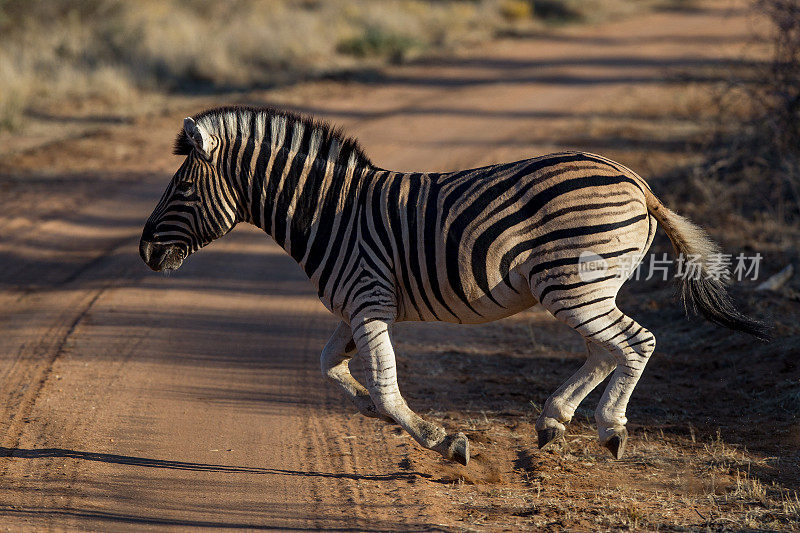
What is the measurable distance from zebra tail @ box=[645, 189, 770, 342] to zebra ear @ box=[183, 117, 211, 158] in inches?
104

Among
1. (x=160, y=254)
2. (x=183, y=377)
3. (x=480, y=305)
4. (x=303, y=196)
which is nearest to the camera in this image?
(x=480, y=305)

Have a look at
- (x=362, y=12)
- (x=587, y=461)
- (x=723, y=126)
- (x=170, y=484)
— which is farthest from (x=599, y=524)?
(x=362, y=12)

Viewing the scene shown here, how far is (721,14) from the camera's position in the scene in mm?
27500

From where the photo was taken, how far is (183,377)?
260 inches

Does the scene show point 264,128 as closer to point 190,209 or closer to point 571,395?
point 190,209

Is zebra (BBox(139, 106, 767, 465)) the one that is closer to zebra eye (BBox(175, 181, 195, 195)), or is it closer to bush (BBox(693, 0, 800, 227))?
zebra eye (BBox(175, 181, 195, 195))

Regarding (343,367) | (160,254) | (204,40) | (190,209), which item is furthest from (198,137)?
(204,40)

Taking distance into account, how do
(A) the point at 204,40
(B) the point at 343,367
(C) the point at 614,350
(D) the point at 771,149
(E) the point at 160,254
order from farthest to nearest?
(A) the point at 204,40
(D) the point at 771,149
(B) the point at 343,367
(E) the point at 160,254
(C) the point at 614,350

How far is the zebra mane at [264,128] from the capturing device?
5.05 meters

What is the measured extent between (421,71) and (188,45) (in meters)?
5.82

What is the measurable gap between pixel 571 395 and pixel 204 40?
1797 centimetres

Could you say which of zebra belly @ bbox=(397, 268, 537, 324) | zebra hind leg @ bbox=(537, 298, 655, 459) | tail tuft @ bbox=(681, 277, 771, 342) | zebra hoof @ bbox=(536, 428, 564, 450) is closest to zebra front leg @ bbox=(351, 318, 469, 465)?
zebra belly @ bbox=(397, 268, 537, 324)

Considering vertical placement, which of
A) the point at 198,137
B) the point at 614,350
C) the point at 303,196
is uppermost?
the point at 198,137

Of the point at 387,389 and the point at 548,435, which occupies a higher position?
the point at 387,389
